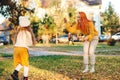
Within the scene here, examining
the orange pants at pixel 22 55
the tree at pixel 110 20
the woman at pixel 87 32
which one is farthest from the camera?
the tree at pixel 110 20

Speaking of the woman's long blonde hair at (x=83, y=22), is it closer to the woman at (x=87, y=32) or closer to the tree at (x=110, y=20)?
the woman at (x=87, y=32)

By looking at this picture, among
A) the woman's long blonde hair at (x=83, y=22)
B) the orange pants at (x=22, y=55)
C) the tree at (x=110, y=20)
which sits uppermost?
the woman's long blonde hair at (x=83, y=22)


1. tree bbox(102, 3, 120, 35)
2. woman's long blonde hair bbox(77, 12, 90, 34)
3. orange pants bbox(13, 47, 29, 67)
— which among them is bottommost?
tree bbox(102, 3, 120, 35)

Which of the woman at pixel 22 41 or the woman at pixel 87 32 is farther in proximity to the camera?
the woman at pixel 87 32

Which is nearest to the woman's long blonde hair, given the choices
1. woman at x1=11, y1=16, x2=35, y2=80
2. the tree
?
woman at x1=11, y1=16, x2=35, y2=80

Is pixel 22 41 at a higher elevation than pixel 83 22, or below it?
below

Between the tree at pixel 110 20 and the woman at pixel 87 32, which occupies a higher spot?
the woman at pixel 87 32

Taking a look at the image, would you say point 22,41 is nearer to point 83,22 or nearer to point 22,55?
point 22,55

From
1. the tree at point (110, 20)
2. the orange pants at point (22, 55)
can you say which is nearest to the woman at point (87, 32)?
the orange pants at point (22, 55)

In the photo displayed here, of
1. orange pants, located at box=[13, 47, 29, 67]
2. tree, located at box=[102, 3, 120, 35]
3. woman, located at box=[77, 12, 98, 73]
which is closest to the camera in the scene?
orange pants, located at box=[13, 47, 29, 67]

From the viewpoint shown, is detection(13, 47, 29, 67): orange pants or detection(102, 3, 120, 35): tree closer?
detection(13, 47, 29, 67): orange pants

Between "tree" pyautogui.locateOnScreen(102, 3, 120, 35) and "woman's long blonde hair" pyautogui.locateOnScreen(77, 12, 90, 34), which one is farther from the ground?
"woman's long blonde hair" pyautogui.locateOnScreen(77, 12, 90, 34)

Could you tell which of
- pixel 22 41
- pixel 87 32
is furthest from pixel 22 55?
pixel 87 32

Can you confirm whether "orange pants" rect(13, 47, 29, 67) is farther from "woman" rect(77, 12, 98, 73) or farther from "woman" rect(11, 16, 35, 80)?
"woman" rect(77, 12, 98, 73)
